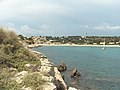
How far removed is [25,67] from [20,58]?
7.98ft

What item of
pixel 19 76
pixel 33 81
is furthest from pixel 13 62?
pixel 33 81

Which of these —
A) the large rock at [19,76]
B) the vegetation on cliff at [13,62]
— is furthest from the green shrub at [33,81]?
the large rock at [19,76]

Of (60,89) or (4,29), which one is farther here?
(4,29)

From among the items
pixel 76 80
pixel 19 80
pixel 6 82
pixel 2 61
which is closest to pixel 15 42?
pixel 2 61

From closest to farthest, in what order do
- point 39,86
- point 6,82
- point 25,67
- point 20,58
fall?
point 6,82 → point 39,86 → point 25,67 → point 20,58

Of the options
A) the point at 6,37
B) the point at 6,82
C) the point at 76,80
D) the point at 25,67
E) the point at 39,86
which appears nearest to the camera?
the point at 6,82

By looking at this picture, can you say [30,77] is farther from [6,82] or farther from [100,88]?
[100,88]

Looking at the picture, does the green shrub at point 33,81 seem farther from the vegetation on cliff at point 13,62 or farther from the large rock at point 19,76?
the large rock at point 19,76

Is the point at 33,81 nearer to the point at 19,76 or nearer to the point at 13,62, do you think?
the point at 19,76

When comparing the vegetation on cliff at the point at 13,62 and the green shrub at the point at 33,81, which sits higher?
the vegetation on cliff at the point at 13,62

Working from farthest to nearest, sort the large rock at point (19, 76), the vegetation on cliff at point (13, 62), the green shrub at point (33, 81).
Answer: the large rock at point (19, 76) → the green shrub at point (33, 81) → the vegetation on cliff at point (13, 62)

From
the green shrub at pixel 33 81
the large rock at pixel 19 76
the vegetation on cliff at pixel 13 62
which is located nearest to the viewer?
the vegetation on cliff at pixel 13 62

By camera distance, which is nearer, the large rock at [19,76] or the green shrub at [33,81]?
the green shrub at [33,81]

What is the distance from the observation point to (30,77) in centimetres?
1702
